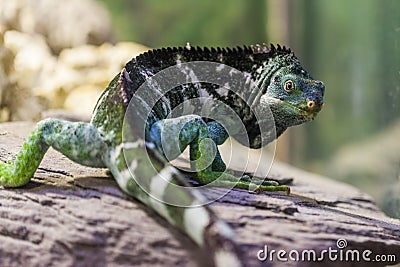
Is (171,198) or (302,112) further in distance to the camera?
(302,112)

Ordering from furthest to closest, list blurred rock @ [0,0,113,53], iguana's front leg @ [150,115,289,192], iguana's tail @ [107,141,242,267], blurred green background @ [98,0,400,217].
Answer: blurred rock @ [0,0,113,53], blurred green background @ [98,0,400,217], iguana's front leg @ [150,115,289,192], iguana's tail @ [107,141,242,267]

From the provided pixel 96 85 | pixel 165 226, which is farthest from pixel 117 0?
pixel 165 226

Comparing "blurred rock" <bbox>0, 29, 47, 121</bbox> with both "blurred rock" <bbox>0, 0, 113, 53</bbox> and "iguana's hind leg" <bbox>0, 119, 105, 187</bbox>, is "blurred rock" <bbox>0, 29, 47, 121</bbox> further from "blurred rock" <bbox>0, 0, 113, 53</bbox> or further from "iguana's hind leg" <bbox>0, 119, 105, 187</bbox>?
"iguana's hind leg" <bbox>0, 119, 105, 187</bbox>

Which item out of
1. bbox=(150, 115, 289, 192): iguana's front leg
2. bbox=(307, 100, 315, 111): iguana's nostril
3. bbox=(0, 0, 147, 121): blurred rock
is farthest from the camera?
bbox=(0, 0, 147, 121): blurred rock

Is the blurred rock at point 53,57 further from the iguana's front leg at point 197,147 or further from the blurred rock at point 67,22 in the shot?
the iguana's front leg at point 197,147

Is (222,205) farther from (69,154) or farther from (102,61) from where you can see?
(102,61)

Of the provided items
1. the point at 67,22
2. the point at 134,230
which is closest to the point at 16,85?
the point at 67,22

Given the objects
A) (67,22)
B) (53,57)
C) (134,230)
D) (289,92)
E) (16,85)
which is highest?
(67,22)

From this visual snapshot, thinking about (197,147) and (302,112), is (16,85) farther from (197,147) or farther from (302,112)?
(302,112)

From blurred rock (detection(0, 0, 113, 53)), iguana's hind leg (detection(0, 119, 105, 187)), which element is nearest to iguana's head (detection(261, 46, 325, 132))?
iguana's hind leg (detection(0, 119, 105, 187))
